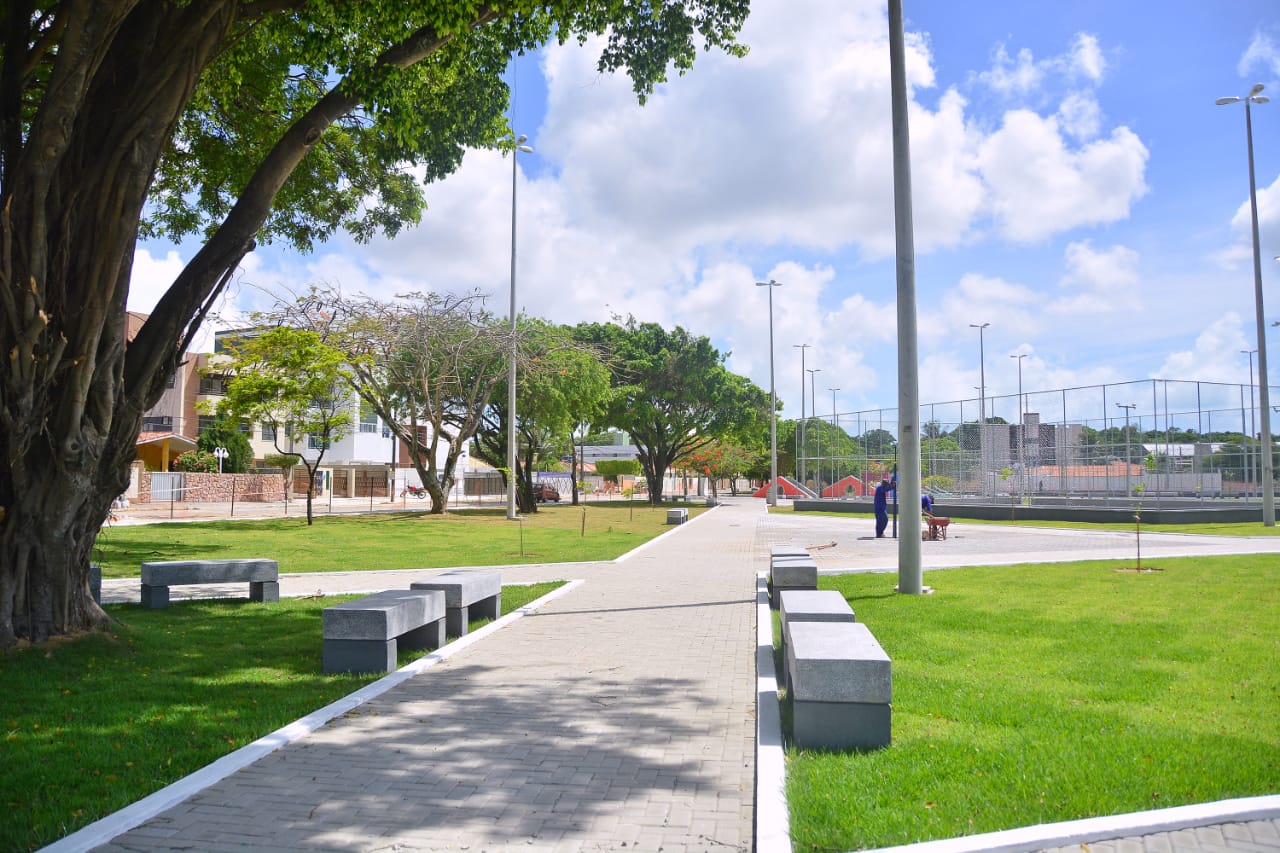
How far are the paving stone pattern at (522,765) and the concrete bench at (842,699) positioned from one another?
1.34 ft

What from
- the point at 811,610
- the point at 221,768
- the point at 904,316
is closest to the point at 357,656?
the point at 221,768

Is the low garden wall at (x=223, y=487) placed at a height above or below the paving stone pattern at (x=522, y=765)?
above

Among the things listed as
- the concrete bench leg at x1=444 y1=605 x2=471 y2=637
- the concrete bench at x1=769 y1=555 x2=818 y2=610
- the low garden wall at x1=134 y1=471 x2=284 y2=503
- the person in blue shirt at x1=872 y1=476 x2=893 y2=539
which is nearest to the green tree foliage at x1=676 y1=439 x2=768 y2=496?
the low garden wall at x1=134 y1=471 x2=284 y2=503

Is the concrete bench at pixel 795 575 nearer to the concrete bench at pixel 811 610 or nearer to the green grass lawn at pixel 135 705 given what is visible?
the concrete bench at pixel 811 610

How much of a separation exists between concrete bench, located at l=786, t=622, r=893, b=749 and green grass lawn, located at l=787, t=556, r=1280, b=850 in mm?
147

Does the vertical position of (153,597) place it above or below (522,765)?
above

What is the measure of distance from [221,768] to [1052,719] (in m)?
4.71

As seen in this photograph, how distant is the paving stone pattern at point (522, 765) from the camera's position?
12.8 ft

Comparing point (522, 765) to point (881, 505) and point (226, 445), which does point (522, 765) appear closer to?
point (881, 505)

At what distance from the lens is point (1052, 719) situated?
Result: 17.7 ft

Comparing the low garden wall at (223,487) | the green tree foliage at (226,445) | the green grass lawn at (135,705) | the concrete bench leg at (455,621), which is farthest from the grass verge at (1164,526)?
the green tree foliage at (226,445)

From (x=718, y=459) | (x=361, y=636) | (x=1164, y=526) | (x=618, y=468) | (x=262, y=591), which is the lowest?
(x=1164, y=526)

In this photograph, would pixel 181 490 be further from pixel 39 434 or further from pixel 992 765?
pixel 992 765

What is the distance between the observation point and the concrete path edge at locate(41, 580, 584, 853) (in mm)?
3828
